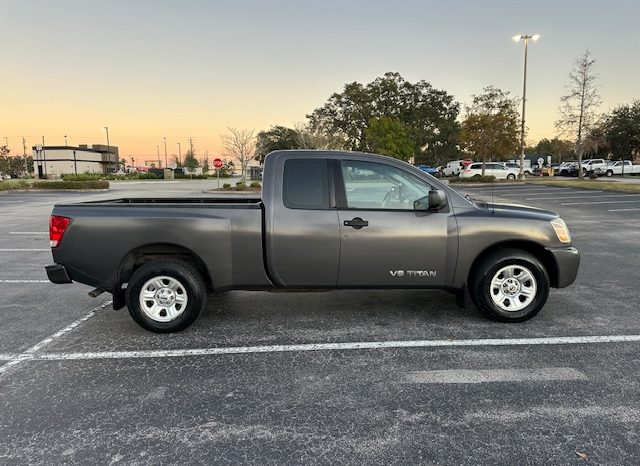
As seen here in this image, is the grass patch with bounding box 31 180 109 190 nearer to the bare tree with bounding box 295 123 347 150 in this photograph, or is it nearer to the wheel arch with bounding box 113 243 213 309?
the bare tree with bounding box 295 123 347 150

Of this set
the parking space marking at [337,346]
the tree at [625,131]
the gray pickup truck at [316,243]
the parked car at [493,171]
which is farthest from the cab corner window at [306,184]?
the tree at [625,131]

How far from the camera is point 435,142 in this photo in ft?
192

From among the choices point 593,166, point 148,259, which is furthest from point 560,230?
point 593,166

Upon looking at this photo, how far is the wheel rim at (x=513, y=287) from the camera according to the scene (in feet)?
15.2

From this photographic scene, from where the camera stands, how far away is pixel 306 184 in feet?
14.9

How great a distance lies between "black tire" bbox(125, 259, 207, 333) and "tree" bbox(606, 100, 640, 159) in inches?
2786

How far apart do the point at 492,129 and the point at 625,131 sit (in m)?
38.2

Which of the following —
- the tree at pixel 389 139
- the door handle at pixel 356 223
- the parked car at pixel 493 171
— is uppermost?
the tree at pixel 389 139

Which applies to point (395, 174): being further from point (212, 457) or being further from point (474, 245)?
point (212, 457)

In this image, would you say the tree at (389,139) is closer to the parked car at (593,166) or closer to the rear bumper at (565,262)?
the parked car at (593,166)

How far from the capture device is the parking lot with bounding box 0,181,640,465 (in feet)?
8.68

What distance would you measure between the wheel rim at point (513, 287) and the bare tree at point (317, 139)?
38.9m

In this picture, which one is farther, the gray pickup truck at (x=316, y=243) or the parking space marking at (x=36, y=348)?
the gray pickup truck at (x=316, y=243)

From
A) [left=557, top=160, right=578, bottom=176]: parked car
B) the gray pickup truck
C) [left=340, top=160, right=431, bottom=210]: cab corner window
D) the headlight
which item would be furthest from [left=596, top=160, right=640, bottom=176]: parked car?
[left=340, top=160, right=431, bottom=210]: cab corner window
